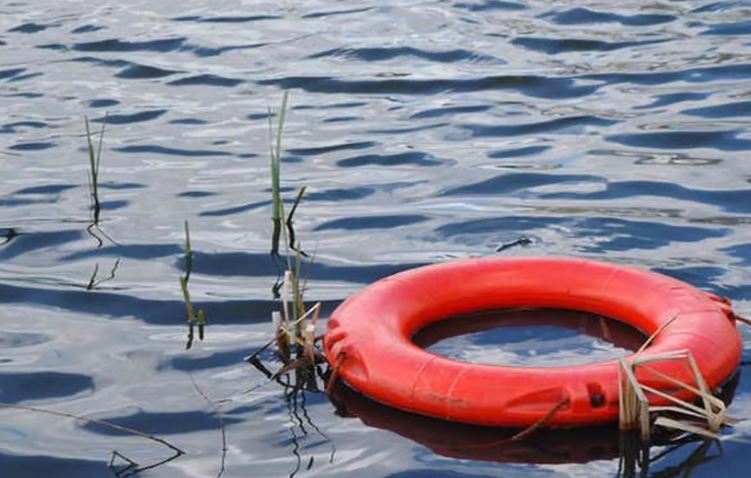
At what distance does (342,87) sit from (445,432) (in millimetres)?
4118

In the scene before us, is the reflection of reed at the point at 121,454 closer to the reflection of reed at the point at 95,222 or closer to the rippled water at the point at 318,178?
the rippled water at the point at 318,178

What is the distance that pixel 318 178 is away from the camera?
5984 millimetres

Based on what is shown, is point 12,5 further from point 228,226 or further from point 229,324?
point 229,324

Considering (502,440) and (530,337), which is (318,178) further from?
(502,440)

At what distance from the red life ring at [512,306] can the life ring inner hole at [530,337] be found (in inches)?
2.0

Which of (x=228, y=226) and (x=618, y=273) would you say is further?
(x=228, y=226)

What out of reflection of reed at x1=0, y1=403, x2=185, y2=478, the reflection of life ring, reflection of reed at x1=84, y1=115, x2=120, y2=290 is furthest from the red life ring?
reflection of reed at x1=84, y1=115, x2=120, y2=290

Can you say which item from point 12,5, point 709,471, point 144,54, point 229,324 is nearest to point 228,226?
point 229,324

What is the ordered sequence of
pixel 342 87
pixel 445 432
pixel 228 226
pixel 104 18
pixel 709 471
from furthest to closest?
pixel 104 18
pixel 342 87
pixel 228 226
pixel 445 432
pixel 709 471

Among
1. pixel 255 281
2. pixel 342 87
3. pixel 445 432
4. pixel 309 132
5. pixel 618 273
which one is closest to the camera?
pixel 445 432

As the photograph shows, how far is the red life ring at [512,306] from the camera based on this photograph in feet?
11.6

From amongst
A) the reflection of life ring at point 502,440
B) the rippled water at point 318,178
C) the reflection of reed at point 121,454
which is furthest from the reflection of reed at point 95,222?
the reflection of life ring at point 502,440

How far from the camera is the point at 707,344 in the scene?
3713mm

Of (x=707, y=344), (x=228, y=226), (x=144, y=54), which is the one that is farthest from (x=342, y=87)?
(x=707, y=344)
